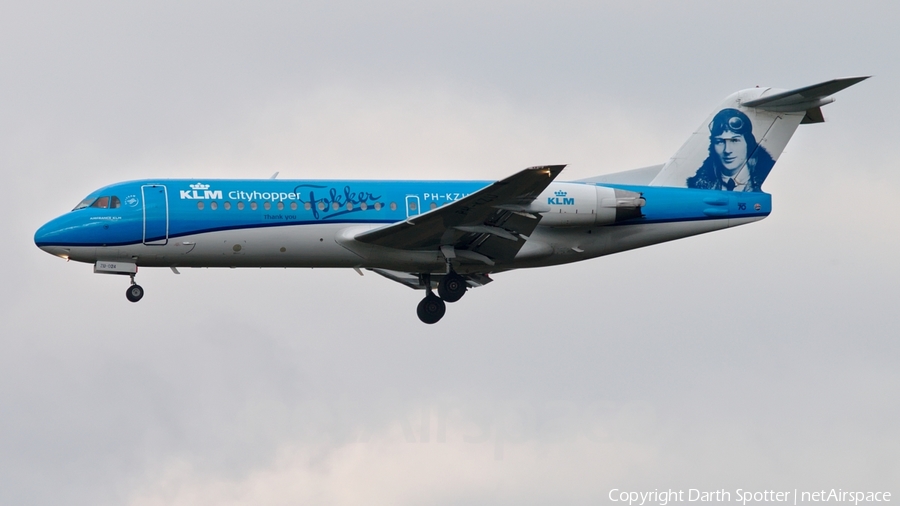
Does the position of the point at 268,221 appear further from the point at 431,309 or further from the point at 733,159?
the point at 733,159

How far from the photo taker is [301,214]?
32.1 m

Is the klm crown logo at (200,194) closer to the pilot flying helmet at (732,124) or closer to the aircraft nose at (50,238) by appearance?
the aircraft nose at (50,238)

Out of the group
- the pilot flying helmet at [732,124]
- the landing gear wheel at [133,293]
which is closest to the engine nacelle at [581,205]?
the pilot flying helmet at [732,124]

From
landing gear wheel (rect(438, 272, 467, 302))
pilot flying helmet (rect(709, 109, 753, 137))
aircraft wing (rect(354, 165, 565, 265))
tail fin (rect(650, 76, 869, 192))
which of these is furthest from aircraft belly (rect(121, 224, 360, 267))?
pilot flying helmet (rect(709, 109, 753, 137))

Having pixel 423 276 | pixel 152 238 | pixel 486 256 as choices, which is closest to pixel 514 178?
pixel 486 256

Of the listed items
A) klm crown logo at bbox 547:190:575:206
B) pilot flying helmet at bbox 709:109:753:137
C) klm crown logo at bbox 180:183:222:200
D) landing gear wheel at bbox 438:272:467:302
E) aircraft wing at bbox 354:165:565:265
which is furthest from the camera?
pilot flying helmet at bbox 709:109:753:137

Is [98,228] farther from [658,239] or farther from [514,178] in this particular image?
[658,239]

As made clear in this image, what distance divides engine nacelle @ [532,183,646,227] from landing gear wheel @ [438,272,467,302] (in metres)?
2.84

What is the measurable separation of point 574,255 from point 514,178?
5248 mm

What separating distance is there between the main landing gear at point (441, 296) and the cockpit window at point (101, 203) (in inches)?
322

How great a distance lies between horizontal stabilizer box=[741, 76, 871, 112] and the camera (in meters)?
33.5

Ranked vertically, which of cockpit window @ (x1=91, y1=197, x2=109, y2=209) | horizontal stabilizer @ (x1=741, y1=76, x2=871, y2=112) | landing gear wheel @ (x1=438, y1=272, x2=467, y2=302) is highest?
horizontal stabilizer @ (x1=741, y1=76, x2=871, y2=112)

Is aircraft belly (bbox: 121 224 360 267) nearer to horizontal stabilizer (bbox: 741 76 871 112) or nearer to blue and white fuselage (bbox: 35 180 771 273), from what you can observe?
blue and white fuselage (bbox: 35 180 771 273)

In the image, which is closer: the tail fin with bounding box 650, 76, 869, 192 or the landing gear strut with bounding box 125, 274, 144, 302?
the landing gear strut with bounding box 125, 274, 144, 302
